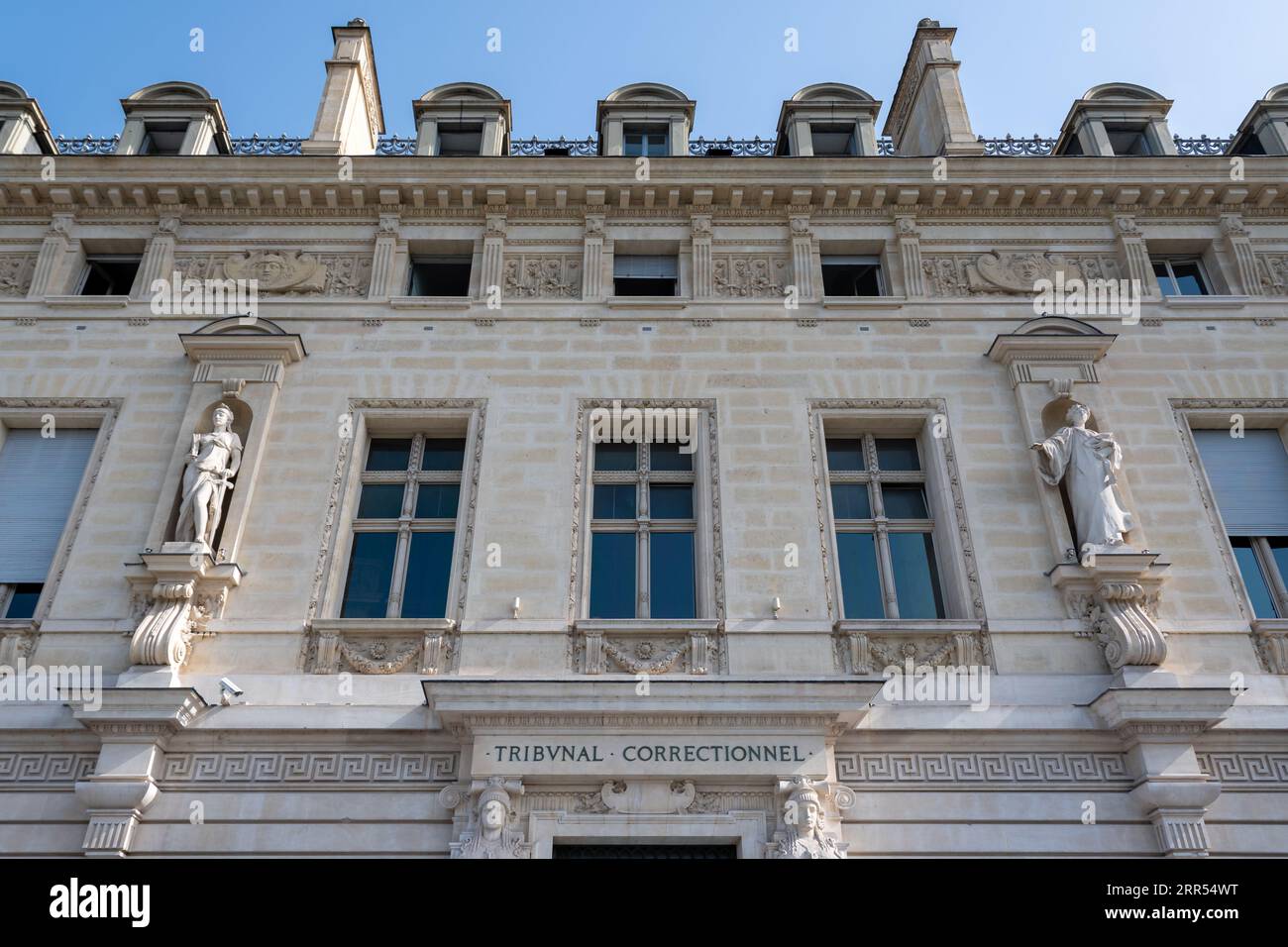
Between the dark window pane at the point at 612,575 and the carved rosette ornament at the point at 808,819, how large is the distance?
2665 millimetres

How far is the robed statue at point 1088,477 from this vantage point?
11125mm

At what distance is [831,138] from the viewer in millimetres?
16172

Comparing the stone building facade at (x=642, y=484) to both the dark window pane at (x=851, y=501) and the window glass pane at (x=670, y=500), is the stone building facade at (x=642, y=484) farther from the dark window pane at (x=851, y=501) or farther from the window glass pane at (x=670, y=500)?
the dark window pane at (x=851, y=501)

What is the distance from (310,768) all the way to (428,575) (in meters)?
2.47

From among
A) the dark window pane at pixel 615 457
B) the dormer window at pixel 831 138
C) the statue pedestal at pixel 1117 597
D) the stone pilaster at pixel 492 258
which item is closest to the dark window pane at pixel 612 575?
the dark window pane at pixel 615 457

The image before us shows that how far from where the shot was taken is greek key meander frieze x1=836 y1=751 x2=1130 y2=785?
1009cm

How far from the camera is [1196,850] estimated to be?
9.52 m

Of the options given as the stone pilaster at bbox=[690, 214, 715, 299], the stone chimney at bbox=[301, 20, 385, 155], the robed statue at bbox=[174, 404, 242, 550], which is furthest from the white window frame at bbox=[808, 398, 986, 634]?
the stone chimney at bbox=[301, 20, 385, 155]

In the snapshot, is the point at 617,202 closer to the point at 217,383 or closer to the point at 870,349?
the point at 870,349

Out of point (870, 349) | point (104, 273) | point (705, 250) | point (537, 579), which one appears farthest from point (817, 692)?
point (104, 273)

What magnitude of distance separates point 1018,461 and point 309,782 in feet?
27.7

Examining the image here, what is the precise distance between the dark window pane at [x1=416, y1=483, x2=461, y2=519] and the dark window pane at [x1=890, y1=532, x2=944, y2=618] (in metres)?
Result: 5.10

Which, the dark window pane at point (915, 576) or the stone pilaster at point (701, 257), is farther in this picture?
the stone pilaster at point (701, 257)

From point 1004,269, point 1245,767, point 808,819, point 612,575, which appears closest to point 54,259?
point 612,575
